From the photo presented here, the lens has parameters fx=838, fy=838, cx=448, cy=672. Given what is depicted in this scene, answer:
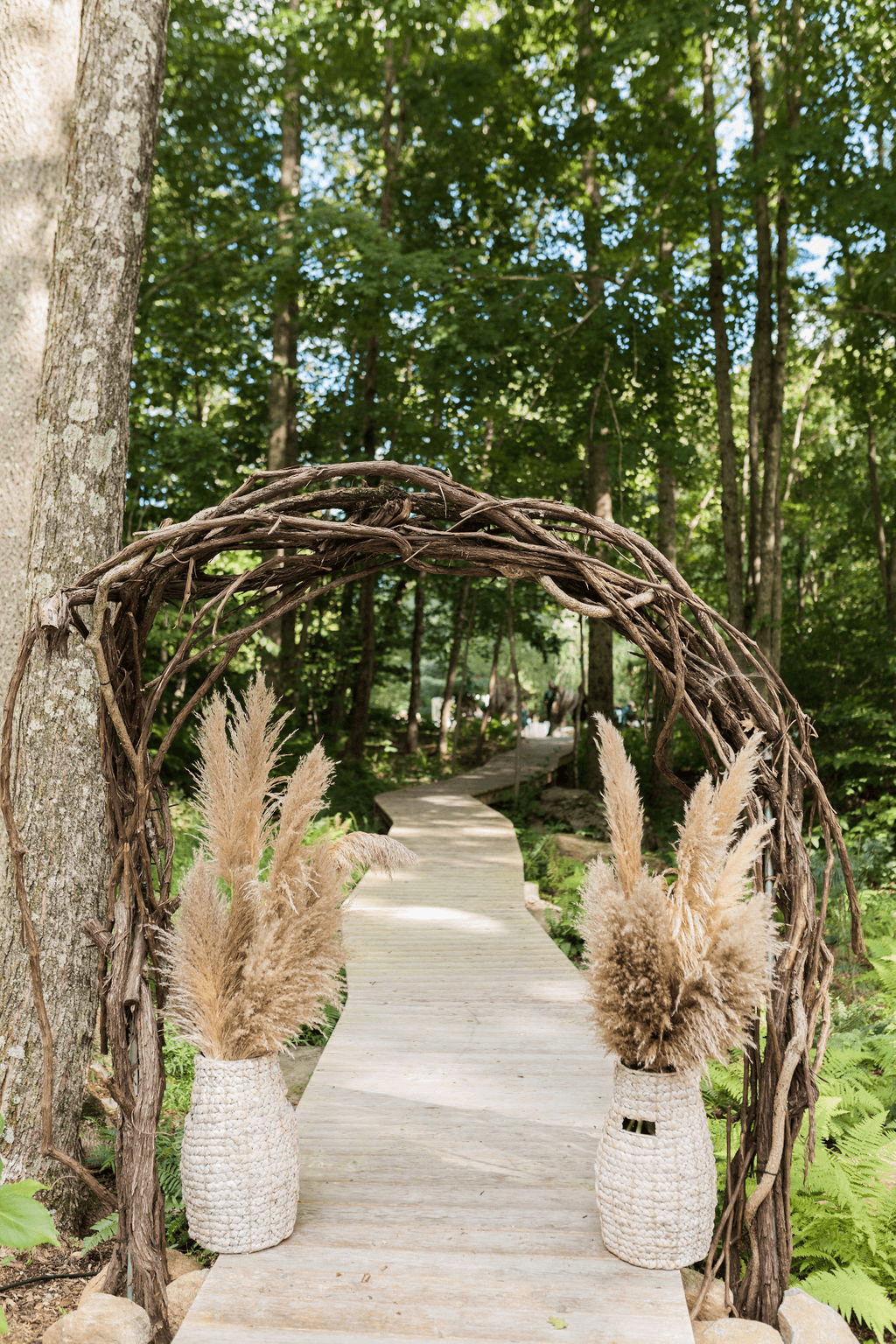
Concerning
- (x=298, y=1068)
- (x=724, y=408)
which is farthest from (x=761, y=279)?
(x=298, y=1068)

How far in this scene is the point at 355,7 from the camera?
8.98 metres

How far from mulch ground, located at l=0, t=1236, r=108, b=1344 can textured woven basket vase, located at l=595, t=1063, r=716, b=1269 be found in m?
1.45

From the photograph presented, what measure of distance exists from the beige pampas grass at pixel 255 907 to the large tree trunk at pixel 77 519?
2.59 ft

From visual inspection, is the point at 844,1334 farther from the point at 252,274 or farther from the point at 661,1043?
the point at 252,274

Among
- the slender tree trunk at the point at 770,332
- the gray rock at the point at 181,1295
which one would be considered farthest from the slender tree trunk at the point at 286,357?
the gray rock at the point at 181,1295

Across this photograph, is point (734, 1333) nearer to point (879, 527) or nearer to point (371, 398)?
point (371, 398)

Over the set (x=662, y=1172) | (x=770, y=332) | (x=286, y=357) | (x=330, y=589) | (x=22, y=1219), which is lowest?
(x=662, y=1172)

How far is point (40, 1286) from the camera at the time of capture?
226cm

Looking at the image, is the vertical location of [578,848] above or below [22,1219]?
below

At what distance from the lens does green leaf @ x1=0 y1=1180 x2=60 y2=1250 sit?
4.51 feet

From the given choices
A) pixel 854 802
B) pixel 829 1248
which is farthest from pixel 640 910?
pixel 854 802

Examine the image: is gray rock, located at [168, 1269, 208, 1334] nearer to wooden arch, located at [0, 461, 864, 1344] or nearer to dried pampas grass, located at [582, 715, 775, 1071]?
wooden arch, located at [0, 461, 864, 1344]

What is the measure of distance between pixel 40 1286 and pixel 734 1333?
1.80 metres

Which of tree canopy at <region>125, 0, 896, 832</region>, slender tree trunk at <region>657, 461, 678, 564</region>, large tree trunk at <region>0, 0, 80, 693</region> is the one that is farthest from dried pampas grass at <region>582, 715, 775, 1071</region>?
slender tree trunk at <region>657, 461, 678, 564</region>
